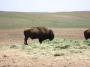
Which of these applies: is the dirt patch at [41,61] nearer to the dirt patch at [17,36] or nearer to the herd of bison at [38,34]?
the herd of bison at [38,34]

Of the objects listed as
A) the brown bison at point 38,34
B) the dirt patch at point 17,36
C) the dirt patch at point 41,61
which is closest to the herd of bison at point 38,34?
the brown bison at point 38,34

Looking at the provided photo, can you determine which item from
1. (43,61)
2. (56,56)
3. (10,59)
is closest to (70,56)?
(56,56)

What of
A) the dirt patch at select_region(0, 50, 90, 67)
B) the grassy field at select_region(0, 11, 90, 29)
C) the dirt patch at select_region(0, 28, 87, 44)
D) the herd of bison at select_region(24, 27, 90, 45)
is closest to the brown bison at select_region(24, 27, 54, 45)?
the herd of bison at select_region(24, 27, 90, 45)

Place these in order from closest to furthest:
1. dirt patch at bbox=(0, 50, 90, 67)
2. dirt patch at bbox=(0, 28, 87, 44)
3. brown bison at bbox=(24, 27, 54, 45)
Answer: dirt patch at bbox=(0, 50, 90, 67), brown bison at bbox=(24, 27, 54, 45), dirt patch at bbox=(0, 28, 87, 44)

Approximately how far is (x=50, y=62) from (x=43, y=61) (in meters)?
0.48

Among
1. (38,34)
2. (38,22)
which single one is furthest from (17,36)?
(38,22)

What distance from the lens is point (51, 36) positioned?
90.7 feet

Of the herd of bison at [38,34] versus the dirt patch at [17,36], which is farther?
the dirt patch at [17,36]

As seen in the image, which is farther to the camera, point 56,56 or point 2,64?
point 56,56

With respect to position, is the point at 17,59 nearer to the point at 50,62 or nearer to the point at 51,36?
the point at 50,62

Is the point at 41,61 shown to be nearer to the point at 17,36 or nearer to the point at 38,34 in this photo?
the point at 38,34

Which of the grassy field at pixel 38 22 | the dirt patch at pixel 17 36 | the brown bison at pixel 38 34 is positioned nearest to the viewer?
the brown bison at pixel 38 34

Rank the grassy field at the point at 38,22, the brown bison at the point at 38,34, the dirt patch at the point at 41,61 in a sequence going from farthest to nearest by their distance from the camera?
the grassy field at the point at 38,22 → the brown bison at the point at 38,34 → the dirt patch at the point at 41,61

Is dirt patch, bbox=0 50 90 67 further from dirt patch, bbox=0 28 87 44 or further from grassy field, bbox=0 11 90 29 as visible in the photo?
grassy field, bbox=0 11 90 29
